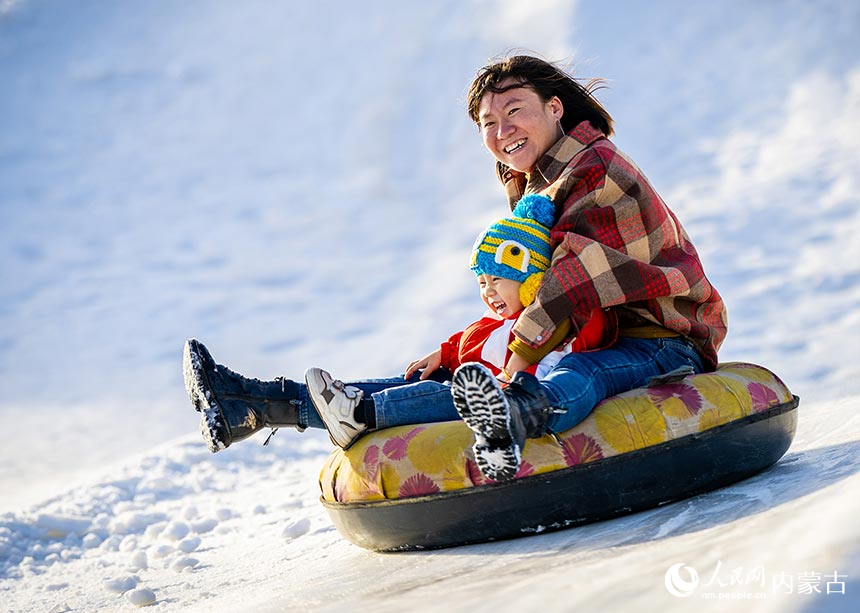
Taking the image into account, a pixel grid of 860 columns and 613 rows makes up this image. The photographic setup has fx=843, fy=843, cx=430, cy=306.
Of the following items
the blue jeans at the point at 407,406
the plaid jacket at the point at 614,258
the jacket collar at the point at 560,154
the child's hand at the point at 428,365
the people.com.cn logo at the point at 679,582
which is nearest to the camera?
the people.com.cn logo at the point at 679,582

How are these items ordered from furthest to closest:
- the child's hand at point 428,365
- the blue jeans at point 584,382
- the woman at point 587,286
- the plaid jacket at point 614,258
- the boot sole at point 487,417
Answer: the child's hand at point 428,365
the plaid jacket at point 614,258
the blue jeans at point 584,382
the woman at point 587,286
the boot sole at point 487,417

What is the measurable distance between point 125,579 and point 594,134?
7.43 ft

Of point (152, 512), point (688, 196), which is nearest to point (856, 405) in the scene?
point (152, 512)

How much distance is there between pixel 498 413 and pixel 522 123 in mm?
1364

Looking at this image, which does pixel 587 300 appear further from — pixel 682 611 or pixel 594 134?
pixel 682 611

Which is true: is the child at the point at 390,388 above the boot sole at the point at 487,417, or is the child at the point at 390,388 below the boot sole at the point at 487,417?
above

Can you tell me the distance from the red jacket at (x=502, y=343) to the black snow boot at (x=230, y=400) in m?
0.57

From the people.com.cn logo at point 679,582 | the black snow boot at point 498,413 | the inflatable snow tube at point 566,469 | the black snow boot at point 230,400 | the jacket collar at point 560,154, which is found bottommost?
the people.com.cn logo at point 679,582

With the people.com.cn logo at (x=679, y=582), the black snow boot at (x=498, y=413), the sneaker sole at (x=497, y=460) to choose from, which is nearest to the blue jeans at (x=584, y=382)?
the black snow boot at (x=498, y=413)

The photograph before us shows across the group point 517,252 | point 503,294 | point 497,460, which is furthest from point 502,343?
point 497,460

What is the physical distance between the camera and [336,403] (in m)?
2.42

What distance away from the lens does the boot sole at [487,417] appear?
1909mm

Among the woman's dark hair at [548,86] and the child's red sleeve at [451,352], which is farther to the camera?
the woman's dark hair at [548,86]

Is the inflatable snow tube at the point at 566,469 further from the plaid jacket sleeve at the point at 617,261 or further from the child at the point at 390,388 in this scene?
the plaid jacket sleeve at the point at 617,261
